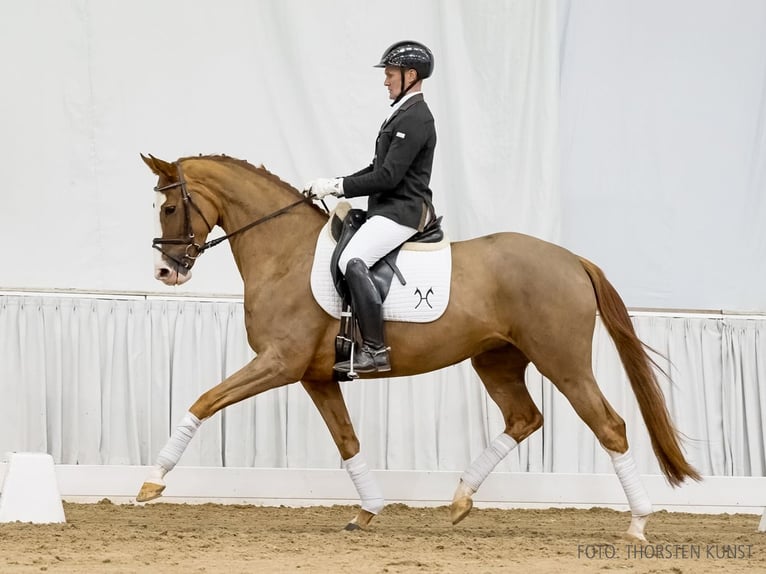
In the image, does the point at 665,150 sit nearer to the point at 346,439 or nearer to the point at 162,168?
the point at 346,439

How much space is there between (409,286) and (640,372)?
1274 mm

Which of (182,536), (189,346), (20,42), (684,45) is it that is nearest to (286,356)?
(182,536)

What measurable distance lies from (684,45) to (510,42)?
1.34 meters

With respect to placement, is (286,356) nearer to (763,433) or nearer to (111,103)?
(111,103)

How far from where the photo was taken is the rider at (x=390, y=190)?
5.08 metres

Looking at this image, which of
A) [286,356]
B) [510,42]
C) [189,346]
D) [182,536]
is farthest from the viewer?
[510,42]

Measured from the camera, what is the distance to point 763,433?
6.91 meters

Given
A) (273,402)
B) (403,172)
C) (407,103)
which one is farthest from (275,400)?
(407,103)

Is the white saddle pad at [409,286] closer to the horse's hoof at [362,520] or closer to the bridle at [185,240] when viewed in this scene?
the bridle at [185,240]

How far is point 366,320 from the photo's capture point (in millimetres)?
5070

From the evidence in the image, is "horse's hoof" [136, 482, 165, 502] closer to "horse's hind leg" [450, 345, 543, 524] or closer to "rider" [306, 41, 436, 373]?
"rider" [306, 41, 436, 373]

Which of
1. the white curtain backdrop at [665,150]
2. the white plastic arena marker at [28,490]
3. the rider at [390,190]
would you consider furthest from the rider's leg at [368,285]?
the white curtain backdrop at [665,150]

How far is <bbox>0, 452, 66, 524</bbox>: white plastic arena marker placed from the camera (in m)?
5.04

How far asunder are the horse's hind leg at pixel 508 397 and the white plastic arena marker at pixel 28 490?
207 cm
